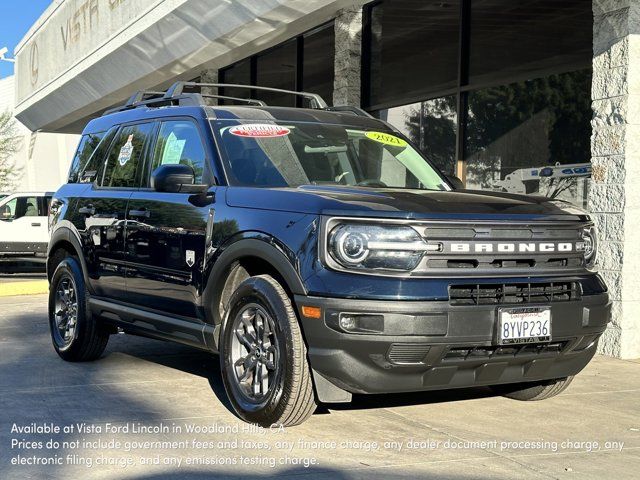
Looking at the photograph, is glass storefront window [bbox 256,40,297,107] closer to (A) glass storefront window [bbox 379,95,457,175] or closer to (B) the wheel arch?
(A) glass storefront window [bbox 379,95,457,175]

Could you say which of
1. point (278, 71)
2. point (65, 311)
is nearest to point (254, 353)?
point (65, 311)

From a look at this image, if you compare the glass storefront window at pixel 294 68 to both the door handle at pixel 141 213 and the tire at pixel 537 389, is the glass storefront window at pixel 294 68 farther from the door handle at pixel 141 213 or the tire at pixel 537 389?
the tire at pixel 537 389

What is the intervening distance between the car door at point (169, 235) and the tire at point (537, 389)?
219 centimetres

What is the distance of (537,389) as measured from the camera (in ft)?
20.4

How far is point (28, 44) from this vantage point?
28719mm

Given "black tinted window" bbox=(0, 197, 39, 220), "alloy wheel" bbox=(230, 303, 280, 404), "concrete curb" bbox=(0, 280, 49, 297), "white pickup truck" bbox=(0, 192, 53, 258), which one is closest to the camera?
"alloy wheel" bbox=(230, 303, 280, 404)

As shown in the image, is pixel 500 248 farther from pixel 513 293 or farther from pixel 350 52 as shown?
pixel 350 52

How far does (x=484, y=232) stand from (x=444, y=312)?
1.81 feet

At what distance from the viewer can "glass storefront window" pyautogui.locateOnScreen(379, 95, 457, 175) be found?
446 inches

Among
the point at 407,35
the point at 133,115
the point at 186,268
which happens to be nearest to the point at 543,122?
the point at 407,35

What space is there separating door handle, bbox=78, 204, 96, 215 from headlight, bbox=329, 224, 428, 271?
296cm

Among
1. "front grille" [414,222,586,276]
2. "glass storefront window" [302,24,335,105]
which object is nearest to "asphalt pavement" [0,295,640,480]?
"front grille" [414,222,586,276]

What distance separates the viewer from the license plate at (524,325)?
197 inches

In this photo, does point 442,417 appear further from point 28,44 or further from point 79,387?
point 28,44
